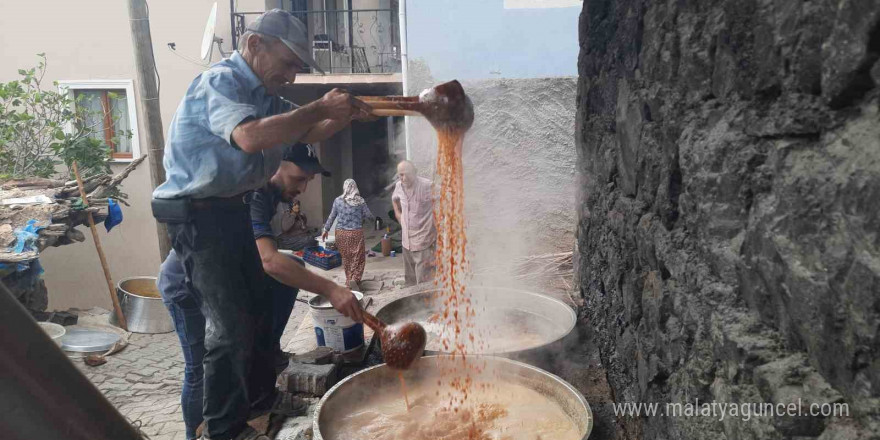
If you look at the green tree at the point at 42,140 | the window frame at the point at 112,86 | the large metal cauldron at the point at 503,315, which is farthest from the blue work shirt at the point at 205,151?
the window frame at the point at 112,86

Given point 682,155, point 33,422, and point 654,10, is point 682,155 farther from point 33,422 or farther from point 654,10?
point 33,422

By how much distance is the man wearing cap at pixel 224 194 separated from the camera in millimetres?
2787

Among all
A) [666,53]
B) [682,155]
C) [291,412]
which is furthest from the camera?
[291,412]

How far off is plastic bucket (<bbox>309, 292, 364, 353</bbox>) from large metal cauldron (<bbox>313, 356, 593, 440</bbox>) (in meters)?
0.79

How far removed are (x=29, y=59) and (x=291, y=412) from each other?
34.4 ft

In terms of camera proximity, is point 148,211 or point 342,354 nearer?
point 342,354

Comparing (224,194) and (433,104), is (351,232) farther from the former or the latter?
(433,104)

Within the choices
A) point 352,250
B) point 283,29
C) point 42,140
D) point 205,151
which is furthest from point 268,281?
point 42,140

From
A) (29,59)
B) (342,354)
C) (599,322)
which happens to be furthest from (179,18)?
(599,322)

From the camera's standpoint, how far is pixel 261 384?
326cm

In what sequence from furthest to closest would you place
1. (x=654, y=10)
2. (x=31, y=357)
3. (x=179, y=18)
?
(x=179, y=18)
(x=654, y=10)
(x=31, y=357)

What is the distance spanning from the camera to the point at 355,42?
1248cm

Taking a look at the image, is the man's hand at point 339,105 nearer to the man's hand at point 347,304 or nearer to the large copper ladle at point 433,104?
the large copper ladle at point 433,104

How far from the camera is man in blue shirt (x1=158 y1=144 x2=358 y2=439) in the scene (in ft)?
10.2
